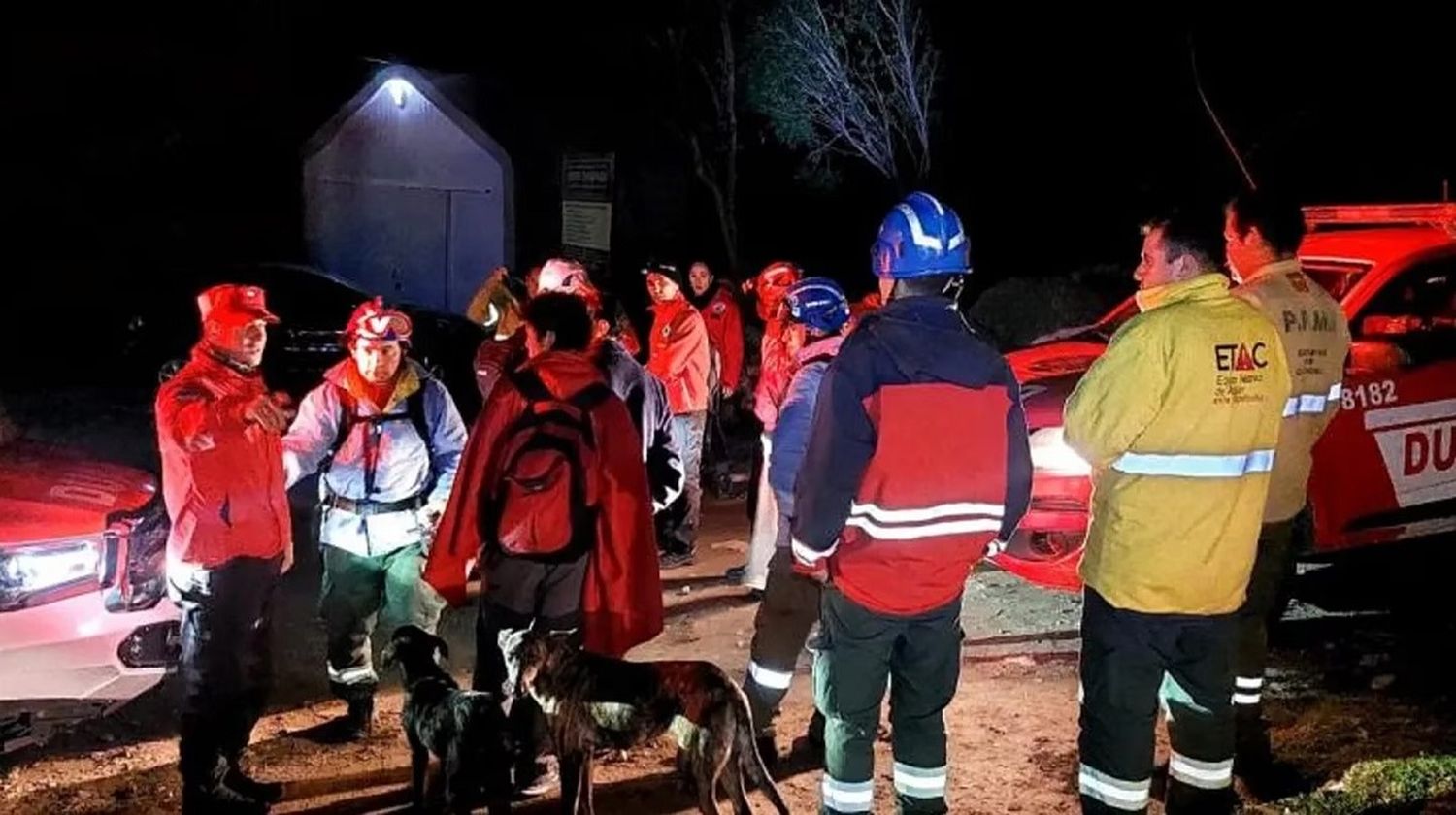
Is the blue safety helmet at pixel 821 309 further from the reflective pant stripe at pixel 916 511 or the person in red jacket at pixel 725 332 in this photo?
the person in red jacket at pixel 725 332

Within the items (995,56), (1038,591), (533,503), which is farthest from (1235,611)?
(995,56)

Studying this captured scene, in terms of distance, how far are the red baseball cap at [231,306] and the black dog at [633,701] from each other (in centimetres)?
140

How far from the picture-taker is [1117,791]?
429 cm

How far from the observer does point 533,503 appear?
4.48 meters

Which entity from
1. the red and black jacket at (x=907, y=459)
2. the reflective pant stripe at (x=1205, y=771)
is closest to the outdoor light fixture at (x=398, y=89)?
the red and black jacket at (x=907, y=459)

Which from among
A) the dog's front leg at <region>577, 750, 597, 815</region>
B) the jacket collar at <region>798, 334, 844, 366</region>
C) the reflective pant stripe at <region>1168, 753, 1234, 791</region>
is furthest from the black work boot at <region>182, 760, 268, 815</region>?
the reflective pant stripe at <region>1168, 753, 1234, 791</region>

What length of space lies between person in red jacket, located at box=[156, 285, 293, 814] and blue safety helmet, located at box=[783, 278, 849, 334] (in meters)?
1.99

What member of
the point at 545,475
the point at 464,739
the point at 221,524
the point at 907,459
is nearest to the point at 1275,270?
the point at 907,459

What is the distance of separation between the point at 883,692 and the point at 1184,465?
1.11 meters

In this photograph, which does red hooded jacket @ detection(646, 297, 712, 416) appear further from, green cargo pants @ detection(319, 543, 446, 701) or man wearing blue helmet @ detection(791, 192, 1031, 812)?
man wearing blue helmet @ detection(791, 192, 1031, 812)

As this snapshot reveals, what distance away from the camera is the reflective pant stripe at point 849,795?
4223mm

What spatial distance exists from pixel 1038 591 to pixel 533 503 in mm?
4396

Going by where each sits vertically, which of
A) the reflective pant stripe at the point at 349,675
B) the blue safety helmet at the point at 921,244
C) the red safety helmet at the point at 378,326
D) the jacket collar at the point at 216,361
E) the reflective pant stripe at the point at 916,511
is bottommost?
the reflective pant stripe at the point at 349,675

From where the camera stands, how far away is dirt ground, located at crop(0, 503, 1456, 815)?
524 centimetres
